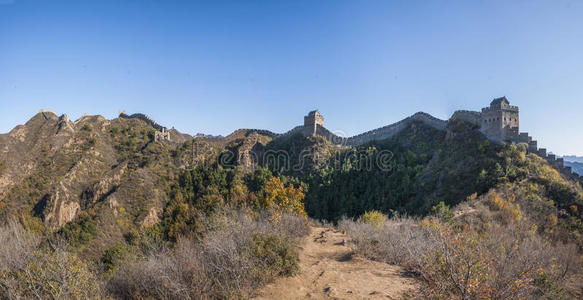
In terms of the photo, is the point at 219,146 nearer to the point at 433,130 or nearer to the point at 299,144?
the point at 299,144

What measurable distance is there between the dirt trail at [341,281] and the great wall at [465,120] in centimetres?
2072

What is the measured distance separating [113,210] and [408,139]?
119 feet

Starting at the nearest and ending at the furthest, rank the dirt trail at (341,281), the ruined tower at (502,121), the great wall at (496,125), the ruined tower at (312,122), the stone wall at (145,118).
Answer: the dirt trail at (341,281), the great wall at (496,125), the ruined tower at (502,121), the ruined tower at (312,122), the stone wall at (145,118)

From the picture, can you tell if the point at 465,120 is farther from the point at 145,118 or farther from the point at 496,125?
the point at 145,118

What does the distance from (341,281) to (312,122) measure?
107 ft

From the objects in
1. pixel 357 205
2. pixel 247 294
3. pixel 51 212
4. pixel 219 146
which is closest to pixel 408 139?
pixel 357 205

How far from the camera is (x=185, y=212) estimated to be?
26219 mm

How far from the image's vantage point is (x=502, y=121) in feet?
73.9

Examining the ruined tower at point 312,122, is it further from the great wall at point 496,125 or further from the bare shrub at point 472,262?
the bare shrub at point 472,262

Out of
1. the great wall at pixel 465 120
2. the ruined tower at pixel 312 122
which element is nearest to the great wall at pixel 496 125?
the great wall at pixel 465 120

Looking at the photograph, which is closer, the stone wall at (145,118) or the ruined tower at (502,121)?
the ruined tower at (502,121)

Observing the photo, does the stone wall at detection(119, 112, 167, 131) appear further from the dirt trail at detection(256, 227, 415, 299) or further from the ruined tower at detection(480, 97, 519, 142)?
the ruined tower at detection(480, 97, 519, 142)

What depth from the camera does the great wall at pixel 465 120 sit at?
2098 centimetres

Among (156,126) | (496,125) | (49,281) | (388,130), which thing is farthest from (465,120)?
(156,126)
